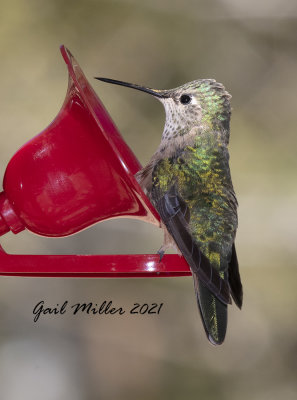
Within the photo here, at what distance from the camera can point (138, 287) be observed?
16.3ft

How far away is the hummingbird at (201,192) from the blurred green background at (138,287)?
1.80 m

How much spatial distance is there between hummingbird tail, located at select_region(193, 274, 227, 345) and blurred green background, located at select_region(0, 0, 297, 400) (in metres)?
2.12

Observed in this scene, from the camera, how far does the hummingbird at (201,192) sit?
2525mm

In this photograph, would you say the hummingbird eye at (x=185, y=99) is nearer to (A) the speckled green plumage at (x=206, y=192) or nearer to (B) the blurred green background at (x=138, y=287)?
Answer: (A) the speckled green plumage at (x=206, y=192)

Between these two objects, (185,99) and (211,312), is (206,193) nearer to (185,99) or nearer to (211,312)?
(185,99)

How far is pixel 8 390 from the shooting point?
4934mm

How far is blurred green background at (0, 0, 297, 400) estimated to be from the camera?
4.72m

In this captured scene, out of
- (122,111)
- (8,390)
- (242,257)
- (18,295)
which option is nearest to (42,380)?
(8,390)

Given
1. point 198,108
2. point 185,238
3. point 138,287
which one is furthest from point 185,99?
point 138,287

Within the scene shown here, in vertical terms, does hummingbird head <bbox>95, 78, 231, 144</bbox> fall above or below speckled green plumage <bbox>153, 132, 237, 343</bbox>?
above

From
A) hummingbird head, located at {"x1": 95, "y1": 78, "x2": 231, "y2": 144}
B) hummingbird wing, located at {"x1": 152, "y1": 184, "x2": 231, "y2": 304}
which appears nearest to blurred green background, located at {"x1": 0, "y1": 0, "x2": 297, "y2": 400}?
hummingbird head, located at {"x1": 95, "y1": 78, "x2": 231, "y2": 144}

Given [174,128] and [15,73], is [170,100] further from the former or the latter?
[15,73]

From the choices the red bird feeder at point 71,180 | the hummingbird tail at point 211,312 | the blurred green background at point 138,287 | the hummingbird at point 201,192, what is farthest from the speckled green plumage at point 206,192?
the blurred green background at point 138,287

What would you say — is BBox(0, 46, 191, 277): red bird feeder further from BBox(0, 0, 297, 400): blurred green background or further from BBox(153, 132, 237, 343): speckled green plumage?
BBox(0, 0, 297, 400): blurred green background
